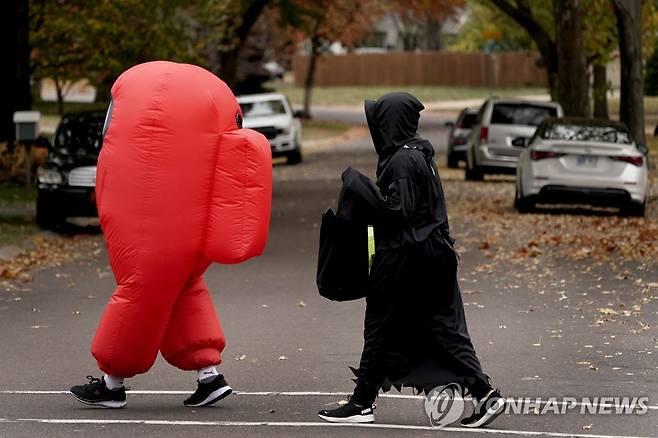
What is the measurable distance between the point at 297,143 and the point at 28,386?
29.1 metres

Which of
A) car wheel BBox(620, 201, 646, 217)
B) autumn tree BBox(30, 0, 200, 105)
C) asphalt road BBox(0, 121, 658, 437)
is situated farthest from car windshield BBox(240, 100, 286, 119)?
asphalt road BBox(0, 121, 658, 437)

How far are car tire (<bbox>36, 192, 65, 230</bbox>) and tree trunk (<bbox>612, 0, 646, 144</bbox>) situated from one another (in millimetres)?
11991

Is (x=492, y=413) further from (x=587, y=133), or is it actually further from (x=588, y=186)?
(x=587, y=133)

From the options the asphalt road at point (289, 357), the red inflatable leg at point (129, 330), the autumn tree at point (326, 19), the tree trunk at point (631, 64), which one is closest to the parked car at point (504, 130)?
the tree trunk at point (631, 64)

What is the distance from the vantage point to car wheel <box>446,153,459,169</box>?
36.4m

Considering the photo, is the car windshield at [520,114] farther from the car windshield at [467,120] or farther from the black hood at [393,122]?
the black hood at [393,122]

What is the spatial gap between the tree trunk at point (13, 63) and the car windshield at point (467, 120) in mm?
10913

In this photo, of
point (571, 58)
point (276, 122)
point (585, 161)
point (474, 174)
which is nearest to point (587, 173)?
point (585, 161)

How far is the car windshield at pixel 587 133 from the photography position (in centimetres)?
2339

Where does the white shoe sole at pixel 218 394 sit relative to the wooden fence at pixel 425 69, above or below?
above

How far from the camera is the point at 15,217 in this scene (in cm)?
2312

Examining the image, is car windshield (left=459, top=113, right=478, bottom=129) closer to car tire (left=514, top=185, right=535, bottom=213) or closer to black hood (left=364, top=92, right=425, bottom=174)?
car tire (left=514, top=185, right=535, bottom=213)

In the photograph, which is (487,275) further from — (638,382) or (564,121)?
(564,121)

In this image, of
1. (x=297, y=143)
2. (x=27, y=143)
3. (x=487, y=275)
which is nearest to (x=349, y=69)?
(x=297, y=143)
